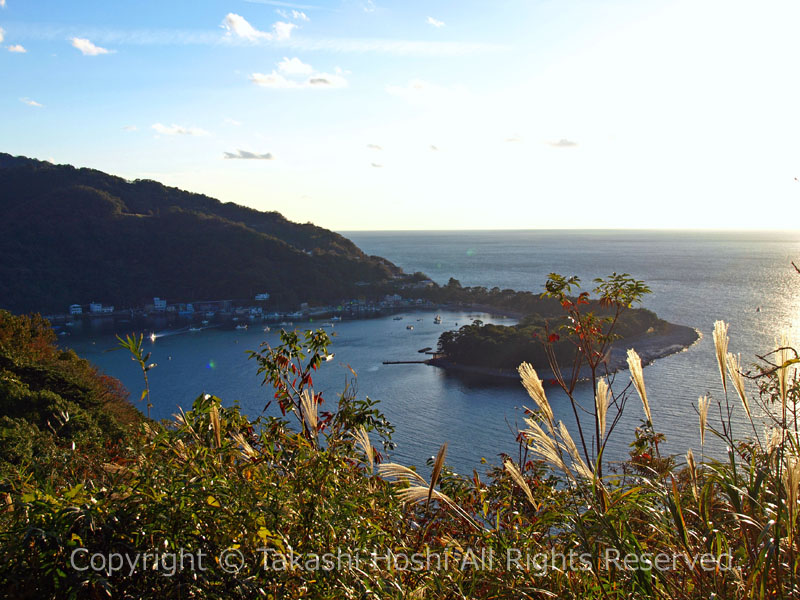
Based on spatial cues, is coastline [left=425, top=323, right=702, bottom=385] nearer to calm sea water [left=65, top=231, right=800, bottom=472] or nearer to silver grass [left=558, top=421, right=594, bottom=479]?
calm sea water [left=65, top=231, right=800, bottom=472]

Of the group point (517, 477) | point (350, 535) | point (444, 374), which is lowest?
point (444, 374)

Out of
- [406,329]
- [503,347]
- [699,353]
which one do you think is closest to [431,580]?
[503,347]

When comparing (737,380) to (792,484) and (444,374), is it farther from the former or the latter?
(444,374)

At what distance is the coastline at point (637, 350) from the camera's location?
27.2 m

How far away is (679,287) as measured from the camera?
54.0 m

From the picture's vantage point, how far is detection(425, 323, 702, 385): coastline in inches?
1070

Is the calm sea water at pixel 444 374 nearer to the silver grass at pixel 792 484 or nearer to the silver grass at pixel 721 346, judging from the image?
the silver grass at pixel 721 346

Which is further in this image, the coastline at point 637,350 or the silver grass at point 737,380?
the coastline at point 637,350

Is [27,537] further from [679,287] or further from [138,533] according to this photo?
[679,287]

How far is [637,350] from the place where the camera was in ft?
98.0

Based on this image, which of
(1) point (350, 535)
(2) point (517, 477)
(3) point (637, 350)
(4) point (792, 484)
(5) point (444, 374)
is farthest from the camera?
(3) point (637, 350)

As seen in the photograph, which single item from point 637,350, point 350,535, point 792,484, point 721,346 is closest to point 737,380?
point 721,346

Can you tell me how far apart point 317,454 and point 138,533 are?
0.52 metres

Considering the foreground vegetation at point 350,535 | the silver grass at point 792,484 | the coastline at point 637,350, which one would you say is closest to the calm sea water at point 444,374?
the coastline at point 637,350
